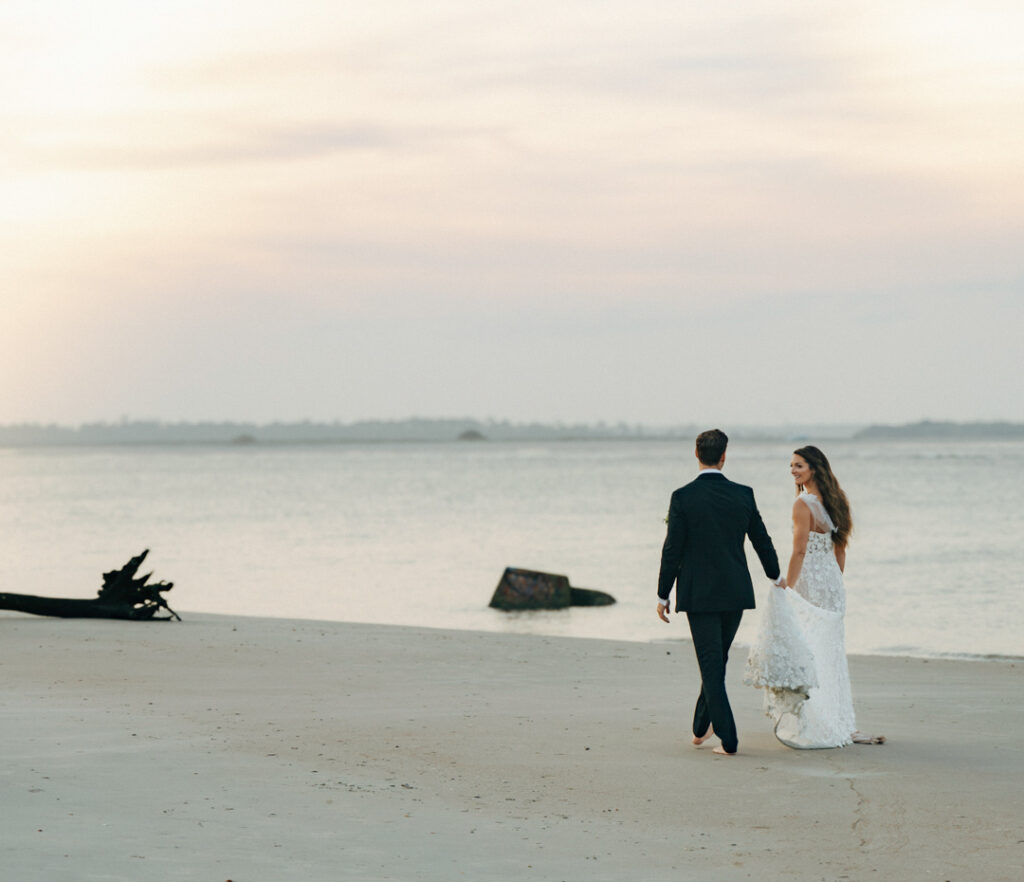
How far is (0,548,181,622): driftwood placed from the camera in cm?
1501

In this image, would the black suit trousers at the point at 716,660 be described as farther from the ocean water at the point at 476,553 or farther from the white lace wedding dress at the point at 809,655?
the ocean water at the point at 476,553

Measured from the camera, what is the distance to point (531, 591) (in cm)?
2161

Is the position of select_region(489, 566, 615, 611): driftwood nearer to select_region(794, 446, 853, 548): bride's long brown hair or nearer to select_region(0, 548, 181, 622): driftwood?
select_region(0, 548, 181, 622): driftwood

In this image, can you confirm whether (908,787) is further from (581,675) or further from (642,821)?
(581,675)

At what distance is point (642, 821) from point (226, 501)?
60602mm

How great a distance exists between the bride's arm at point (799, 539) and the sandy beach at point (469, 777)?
111 cm

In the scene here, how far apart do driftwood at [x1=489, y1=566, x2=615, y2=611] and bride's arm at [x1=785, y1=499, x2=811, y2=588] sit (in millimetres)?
13191

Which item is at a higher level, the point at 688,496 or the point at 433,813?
the point at 688,496

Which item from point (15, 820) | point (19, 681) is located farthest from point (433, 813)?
point (19, 681)

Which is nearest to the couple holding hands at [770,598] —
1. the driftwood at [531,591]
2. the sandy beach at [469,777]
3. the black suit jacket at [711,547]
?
the black suit jacket at [711,547]

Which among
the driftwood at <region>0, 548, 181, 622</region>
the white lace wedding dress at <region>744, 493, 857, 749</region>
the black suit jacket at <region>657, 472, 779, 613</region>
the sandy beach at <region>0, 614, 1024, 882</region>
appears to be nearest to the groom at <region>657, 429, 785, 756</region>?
the black suit jacket at <region>657, 472, 779, 613</region>

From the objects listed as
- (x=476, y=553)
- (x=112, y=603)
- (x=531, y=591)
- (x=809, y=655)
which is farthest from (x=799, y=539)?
(x=476, y=553)

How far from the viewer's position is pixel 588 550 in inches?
1399

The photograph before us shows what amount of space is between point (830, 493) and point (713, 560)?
106 cm
